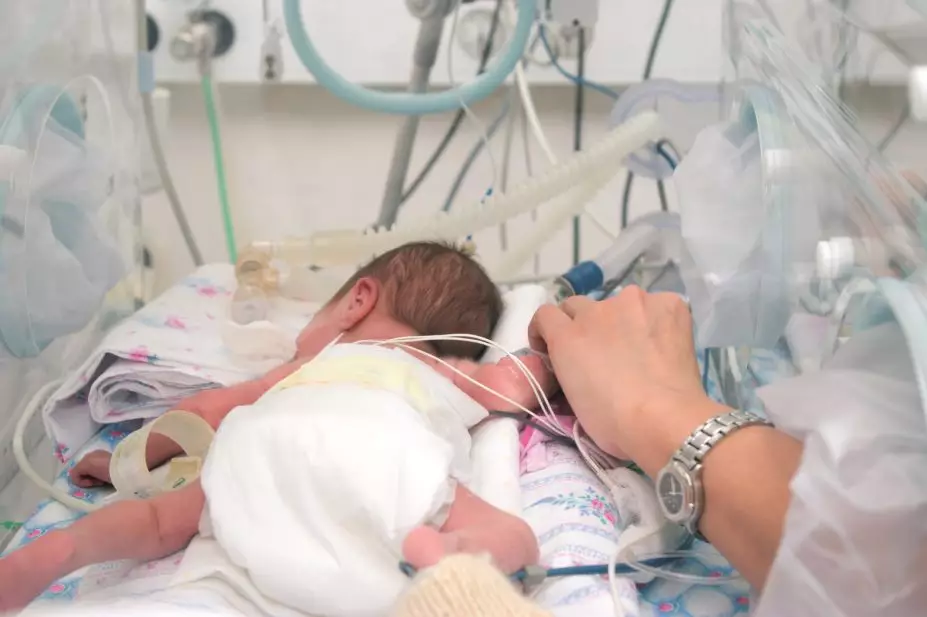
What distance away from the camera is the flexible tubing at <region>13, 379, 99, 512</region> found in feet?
2.86

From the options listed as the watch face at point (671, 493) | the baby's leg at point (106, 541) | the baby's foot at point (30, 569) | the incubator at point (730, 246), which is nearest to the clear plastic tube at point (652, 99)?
the incubator at point (730, 246)

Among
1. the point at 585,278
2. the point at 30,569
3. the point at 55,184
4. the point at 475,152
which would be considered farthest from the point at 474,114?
the point at 30,569

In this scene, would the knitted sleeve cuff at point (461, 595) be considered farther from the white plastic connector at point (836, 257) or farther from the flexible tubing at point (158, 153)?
the flexible tubing at point (158, 153)

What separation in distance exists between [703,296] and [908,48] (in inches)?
15.5

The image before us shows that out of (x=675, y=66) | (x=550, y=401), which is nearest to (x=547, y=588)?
(x=550, y=401)

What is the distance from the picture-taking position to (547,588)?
0.69 meters

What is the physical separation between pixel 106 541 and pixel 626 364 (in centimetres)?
50

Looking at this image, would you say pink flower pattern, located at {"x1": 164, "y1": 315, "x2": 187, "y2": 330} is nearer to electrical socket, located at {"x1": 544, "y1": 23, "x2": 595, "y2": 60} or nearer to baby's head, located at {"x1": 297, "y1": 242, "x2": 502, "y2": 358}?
baby's head, located at {"x1": 297, "y1": 242, "x2": 502, "y2": 358}

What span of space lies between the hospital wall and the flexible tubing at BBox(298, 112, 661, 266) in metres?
0.46

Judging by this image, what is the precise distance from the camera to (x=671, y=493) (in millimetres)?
675

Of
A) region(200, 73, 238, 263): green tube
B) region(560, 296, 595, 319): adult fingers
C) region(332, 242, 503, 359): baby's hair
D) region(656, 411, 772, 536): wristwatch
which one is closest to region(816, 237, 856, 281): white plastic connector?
region(656, 411, 772, 536): wristwatch

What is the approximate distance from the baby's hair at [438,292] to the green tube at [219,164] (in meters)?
0.69

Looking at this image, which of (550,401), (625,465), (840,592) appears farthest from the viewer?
(550,401)

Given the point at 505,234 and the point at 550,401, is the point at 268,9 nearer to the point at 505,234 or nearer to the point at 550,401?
the point at 505,234
